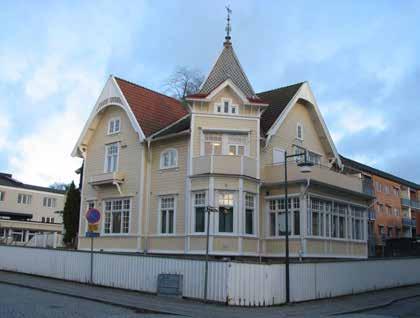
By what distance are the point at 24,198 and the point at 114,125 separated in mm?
48792

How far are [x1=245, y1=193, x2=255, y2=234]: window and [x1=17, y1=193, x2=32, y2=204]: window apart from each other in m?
55.5

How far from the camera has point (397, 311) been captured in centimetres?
1789

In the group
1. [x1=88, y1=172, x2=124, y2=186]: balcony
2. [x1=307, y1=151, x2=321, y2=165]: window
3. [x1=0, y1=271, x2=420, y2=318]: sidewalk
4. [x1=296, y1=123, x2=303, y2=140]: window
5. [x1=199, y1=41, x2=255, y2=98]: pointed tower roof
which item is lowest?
[x1=0, y1=271, x2=420, y2=318]: sidewalk

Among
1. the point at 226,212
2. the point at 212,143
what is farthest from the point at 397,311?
the point at 212,143

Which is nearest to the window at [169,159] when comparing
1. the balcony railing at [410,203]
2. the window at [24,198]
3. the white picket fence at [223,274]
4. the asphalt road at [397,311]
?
the white picket fence at [223,274]

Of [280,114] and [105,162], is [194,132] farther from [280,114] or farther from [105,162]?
[105,162]

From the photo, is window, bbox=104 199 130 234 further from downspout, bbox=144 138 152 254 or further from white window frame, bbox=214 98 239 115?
white window frame, bbox=214 98 239 115

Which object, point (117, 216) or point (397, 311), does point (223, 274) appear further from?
point (117, 216)

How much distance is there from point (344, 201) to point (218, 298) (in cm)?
1505

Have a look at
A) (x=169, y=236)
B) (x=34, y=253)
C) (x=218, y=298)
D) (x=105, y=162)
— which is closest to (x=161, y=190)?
(x=169, y=236)

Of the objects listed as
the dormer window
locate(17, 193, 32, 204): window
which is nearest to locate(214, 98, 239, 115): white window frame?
the dormer window

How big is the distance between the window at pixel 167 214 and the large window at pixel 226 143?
344 cm

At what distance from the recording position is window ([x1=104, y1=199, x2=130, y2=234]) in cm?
2917

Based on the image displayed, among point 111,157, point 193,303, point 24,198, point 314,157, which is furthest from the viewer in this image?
point 24,198
